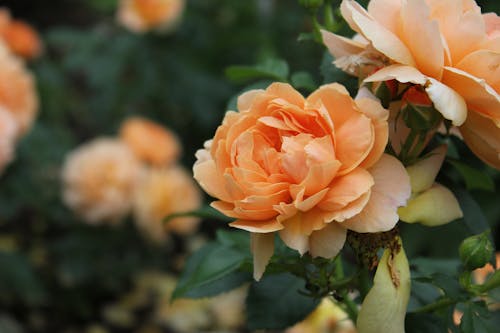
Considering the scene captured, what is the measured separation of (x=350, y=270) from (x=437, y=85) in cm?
44

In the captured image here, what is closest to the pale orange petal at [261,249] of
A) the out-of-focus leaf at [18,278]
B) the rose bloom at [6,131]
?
the rose bloom at [6,131]

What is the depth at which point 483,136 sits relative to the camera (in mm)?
595

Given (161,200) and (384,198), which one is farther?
(161,200)

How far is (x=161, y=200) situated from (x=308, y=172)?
140 centimetres

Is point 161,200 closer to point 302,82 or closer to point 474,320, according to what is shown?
point 302,82

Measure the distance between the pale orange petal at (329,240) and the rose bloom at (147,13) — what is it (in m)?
1.70

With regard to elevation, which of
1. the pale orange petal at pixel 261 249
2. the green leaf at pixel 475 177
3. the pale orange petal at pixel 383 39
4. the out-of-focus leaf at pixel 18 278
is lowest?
the out-of-focus leaf at pixel 18 278

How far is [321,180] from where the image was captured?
1.80ft

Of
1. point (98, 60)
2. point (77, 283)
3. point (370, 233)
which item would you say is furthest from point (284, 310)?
point (98, 60)

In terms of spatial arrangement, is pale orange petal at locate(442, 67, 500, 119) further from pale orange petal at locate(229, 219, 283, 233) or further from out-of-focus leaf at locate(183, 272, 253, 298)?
out-of-focus leaf at locate(183, 272, 253, 298)

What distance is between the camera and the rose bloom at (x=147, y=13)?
2.16 m

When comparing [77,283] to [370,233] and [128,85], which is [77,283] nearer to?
[128,85]

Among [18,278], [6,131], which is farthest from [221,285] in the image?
[18,278]

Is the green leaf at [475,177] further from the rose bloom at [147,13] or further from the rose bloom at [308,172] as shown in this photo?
the rose bloom at [147,13]
